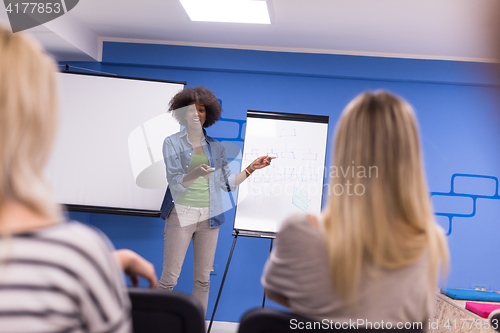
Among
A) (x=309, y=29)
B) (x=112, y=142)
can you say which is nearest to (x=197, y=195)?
(x=112, y=142)

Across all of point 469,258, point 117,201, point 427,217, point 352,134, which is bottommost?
point 469,258

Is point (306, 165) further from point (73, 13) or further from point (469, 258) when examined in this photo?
point (73, 13)

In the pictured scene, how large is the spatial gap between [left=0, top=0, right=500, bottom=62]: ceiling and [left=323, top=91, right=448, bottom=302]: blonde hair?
1.85m

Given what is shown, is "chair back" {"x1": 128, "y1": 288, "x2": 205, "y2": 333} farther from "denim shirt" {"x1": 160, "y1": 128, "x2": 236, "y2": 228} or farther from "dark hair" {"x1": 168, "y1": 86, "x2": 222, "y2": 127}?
"dark hair" {"x1": 168, "y1": 86, "x2": 222, "y2": 127}

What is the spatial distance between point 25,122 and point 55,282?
0.25 meters

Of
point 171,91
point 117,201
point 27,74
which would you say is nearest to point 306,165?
point 171,91

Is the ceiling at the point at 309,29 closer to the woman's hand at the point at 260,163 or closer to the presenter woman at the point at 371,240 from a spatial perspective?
the woman's hand at the point at 260,163

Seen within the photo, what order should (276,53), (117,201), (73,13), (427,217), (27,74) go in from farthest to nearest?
1. (276,53)
2. (117,201)
3. (73,13)
4. (427,217)
5. (27,74)

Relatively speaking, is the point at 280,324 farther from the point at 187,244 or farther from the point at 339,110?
the point at 339,110

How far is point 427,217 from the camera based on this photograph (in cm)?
80

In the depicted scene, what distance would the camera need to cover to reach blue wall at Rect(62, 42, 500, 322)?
3105 mm

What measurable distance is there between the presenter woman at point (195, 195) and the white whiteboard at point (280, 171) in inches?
7.0

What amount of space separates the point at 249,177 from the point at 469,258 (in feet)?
6.68

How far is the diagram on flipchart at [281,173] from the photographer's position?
278cm
